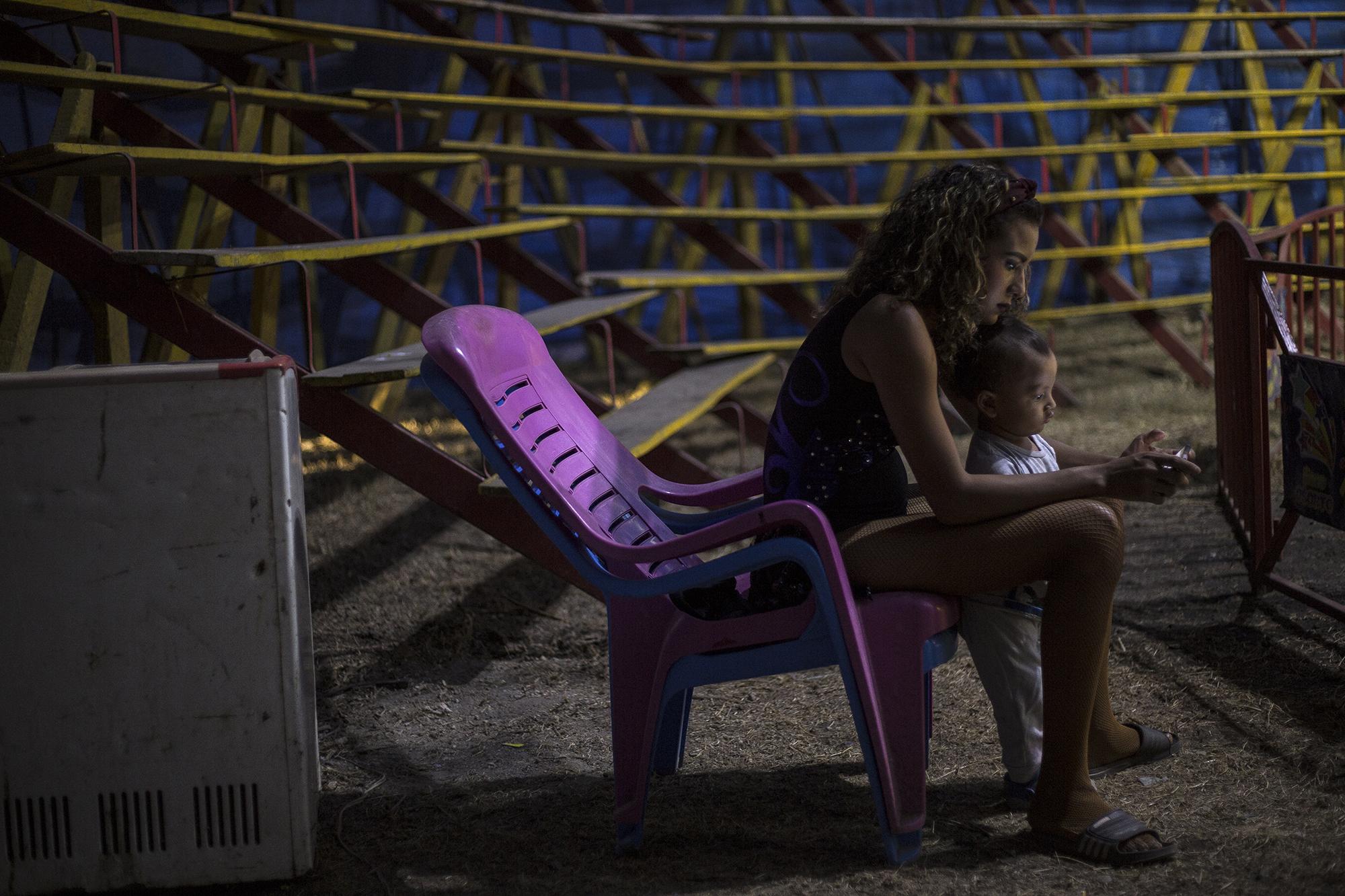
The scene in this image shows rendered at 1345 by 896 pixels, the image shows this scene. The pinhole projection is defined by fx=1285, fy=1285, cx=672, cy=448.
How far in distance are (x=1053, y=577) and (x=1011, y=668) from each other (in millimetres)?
209

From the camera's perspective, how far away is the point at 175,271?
118 inches

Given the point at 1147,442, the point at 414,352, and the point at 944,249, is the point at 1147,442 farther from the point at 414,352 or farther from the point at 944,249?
the point at 414,352

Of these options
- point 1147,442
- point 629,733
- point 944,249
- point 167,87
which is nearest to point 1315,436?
point 1147,442

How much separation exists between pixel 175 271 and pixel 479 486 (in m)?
0.95

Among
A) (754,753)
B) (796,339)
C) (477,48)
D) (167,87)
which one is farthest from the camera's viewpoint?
(796,339)

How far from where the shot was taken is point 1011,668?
6.48ft

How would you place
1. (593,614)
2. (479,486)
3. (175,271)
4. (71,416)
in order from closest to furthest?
(71,416) → (479,486) → (175,271) → (593,614)

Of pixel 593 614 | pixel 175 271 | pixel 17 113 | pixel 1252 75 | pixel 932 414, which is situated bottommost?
pixel 593 614

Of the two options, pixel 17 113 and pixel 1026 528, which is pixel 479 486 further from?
pixel 17 113

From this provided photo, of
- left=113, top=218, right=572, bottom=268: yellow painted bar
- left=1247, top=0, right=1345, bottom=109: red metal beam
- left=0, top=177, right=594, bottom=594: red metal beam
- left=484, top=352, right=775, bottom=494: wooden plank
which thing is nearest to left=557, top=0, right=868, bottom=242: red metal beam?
left=484, top=352, right=775, bottom=494: wooden plank

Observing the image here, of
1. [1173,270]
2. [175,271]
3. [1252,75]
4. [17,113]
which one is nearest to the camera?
[175,271]

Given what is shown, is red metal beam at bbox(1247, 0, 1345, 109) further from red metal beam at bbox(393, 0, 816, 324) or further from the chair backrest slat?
the chair backrest slat

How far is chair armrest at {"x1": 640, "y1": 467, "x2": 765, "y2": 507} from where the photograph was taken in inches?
87.4

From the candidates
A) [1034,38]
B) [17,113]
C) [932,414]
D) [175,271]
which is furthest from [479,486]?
[1034,38]
